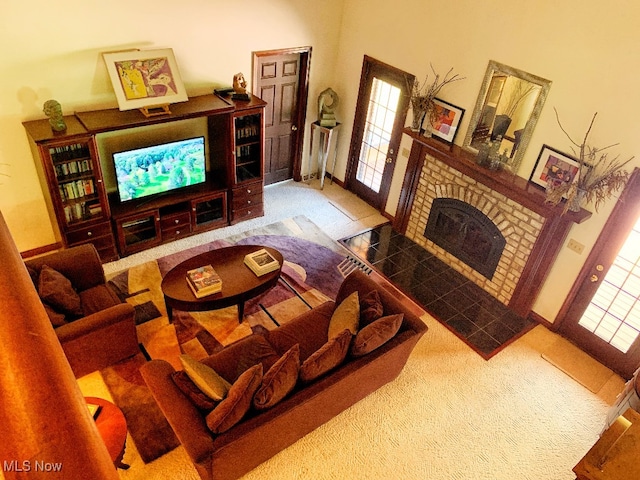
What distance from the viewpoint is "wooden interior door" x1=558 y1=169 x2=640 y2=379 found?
4.51m

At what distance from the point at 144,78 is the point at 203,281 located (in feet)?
7.95

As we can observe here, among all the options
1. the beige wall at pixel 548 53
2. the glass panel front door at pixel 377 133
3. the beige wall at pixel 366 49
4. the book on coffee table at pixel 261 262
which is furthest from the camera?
the glass panel front door at pixel 377 133

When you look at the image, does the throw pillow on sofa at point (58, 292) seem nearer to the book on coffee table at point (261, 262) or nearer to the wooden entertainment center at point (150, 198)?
the wooden entertainment center at point (150, 198)

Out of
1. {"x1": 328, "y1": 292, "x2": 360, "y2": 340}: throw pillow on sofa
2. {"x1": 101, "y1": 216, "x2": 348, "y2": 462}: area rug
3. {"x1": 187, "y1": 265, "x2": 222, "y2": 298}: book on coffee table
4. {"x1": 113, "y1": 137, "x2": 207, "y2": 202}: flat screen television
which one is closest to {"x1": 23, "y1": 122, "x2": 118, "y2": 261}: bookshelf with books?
{"x1": 113, "y1": 137, "x2": 207, "y2": 202}: flat screen television

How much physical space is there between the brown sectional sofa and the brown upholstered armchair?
2.33 ft

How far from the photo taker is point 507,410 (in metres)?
4.42

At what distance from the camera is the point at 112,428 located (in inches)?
127

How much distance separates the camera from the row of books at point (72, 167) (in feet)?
16.1

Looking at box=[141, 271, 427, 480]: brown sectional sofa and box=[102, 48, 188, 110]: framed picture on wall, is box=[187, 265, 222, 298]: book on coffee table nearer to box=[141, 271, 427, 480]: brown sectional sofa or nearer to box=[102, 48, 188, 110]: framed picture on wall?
box=[141, 271, 427, 480]: brown sectional sofa

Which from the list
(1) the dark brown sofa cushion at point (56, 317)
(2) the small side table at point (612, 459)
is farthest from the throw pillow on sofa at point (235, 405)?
(2) the small side table at point (612, 459)

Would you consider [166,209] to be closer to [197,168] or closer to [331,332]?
[197,168]

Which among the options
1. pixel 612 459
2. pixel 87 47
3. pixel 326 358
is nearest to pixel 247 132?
pixel 87 47

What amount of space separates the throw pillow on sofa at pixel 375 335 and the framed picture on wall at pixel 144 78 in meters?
3.48

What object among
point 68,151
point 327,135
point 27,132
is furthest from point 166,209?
point 327,135
